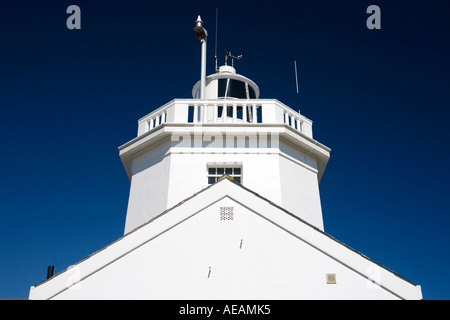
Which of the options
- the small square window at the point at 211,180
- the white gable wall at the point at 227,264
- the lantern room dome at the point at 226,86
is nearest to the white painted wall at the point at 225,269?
the white gable wall at the point at 227,264

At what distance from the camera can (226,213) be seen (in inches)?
377

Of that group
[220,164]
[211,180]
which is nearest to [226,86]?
[220,164]

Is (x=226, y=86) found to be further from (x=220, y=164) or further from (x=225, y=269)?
(x=225, y=269)

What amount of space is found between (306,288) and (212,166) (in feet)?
23.4

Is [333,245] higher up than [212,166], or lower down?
lower down

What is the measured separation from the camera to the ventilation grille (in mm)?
9508

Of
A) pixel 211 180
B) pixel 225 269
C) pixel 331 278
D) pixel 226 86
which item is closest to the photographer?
pixel 331 278

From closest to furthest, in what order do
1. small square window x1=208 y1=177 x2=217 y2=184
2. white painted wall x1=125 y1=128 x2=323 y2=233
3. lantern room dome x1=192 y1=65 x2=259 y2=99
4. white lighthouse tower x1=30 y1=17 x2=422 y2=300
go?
1. white lighthouse tower x1=30 y1=17 x2=422 y2=300
2. white painted wall x1=125 y1=128 x2=323 y2=233
3. small square window x1=208 y1=177 x2=217 y2=184
4. lantern room dome x1=192 y1=65 x2=259 y2=99

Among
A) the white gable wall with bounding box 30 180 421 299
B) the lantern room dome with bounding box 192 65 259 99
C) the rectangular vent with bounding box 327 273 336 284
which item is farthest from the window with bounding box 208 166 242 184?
the rectangular vent with bounding box 327 273 336 284

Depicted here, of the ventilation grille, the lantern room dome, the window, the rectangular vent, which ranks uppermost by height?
the lantern room dome

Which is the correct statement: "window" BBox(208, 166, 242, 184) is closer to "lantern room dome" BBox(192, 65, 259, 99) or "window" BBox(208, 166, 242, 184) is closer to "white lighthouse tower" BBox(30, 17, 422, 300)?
"white lighthouse tower" BBox(30, 17, 422, 300)

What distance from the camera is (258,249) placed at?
9.13 m
